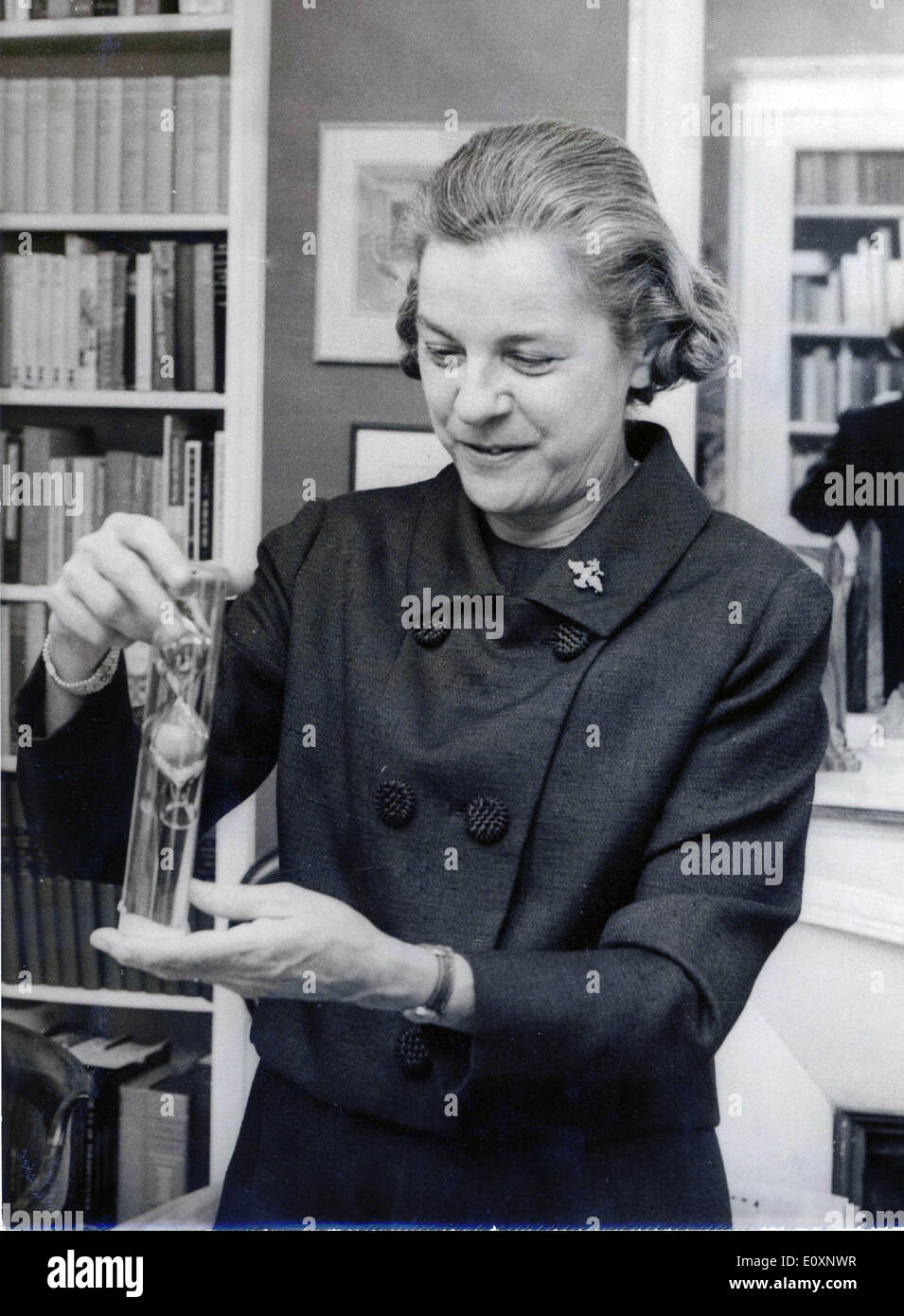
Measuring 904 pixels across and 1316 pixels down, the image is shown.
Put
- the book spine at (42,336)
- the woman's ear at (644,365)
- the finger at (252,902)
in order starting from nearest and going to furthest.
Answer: the finger at (252,902) < the woman's ear at (644,365) < the book spine at (42,336)

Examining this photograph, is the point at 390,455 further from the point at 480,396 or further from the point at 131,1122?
the point at 131,1122

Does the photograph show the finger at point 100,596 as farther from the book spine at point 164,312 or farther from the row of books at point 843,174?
the row of books at point 843,174

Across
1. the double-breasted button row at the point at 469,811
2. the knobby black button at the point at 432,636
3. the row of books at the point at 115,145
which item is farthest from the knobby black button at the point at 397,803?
the row of books at the point at 115,145

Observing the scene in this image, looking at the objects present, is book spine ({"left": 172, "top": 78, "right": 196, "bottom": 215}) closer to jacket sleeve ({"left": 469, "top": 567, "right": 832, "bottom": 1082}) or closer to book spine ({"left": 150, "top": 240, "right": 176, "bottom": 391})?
book spine ({"left": 150, "top": 240, "right": 176, "bottom": 391})

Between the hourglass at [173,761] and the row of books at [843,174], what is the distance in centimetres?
80

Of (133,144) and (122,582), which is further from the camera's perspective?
(133,144)

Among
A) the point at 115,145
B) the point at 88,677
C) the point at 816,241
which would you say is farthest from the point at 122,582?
the point at 816,241

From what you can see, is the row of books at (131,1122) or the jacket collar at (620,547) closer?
the jacket collar at (620,547)

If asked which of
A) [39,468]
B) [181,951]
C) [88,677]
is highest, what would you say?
[39,468]

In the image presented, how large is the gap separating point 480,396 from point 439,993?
1.84ft

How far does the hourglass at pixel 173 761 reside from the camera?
1146 mm

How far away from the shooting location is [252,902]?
3.35ft
